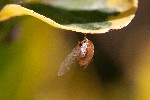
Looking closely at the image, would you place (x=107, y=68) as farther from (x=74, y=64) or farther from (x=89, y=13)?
(x=89, y=13)

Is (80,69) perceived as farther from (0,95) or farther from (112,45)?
(0,95)

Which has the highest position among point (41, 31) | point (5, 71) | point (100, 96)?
point (41, 31)

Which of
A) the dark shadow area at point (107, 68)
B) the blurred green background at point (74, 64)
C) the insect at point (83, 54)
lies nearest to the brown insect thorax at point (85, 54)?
the insect at point (83, 54)

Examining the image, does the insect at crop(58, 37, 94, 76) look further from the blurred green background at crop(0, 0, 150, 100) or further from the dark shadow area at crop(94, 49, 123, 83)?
the dark shadow area at crop(94, 49, 123, 83)

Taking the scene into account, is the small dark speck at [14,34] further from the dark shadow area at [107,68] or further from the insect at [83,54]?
the dark shadow area at [107,68]

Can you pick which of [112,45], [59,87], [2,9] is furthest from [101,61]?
[2,9]

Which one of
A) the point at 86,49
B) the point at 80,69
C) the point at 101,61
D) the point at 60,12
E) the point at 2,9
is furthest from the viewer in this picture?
the point at 101,61
